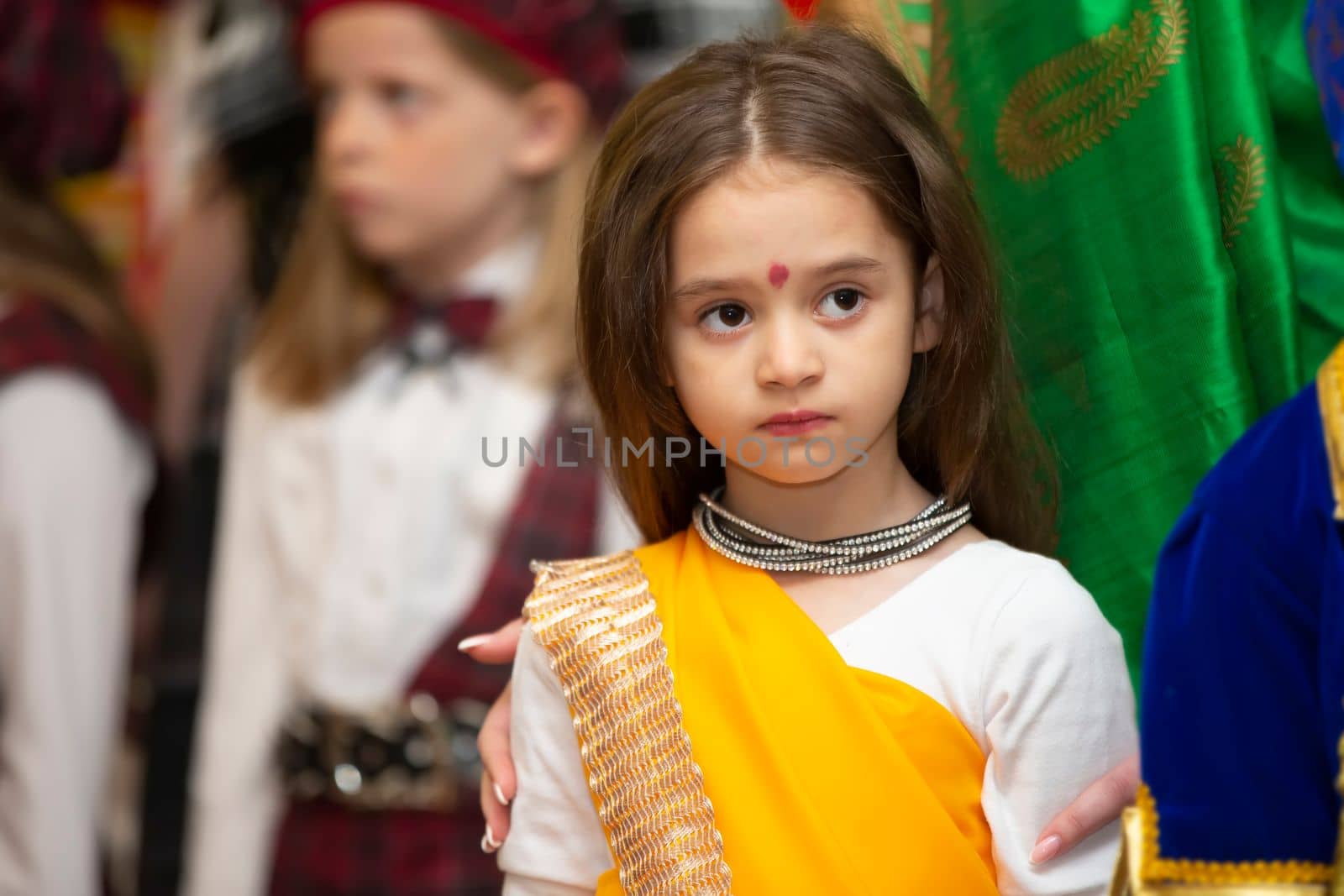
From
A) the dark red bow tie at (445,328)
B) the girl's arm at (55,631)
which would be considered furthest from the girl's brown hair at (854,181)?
the girl's arm at (55,631)

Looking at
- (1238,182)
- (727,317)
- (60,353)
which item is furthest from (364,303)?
(1238,182)

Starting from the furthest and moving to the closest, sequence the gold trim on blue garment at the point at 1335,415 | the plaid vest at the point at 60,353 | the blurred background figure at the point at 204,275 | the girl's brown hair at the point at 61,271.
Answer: the blurred background figure at the point at 204,275 → the girl's brown hair at the point at 61,271 → the plaid vest at the point at 60,353 → the gold trim on blue garment at the point at 1335,415

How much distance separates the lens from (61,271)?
2.25 meters

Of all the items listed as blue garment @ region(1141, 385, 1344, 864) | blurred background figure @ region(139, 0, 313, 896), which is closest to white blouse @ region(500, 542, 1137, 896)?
blue garment @ region(1141, 385, 1344, 864)

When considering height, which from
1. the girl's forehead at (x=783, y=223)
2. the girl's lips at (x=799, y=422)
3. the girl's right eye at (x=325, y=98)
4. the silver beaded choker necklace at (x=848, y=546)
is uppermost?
the girl's forehead at (x=783, y=223)

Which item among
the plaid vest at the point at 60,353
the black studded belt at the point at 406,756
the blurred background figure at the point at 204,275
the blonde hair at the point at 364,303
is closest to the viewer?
the black studded belt at the point at 406,756

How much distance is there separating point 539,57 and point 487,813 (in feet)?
3.83

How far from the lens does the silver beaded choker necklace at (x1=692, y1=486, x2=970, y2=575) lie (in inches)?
40.8

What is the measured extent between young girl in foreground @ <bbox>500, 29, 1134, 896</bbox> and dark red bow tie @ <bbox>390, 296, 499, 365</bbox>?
→ 0.95 m

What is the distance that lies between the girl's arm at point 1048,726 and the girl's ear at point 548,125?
122 cm

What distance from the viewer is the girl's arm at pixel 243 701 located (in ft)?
6.62

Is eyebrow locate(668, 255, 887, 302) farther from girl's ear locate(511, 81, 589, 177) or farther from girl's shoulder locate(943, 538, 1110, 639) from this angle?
girl's ear locate(511, 81, 589, 177)

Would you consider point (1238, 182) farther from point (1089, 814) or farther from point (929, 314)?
point (1089, 814)

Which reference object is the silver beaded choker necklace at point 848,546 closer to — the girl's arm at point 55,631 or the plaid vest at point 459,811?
the plaid vest at point 459,811
